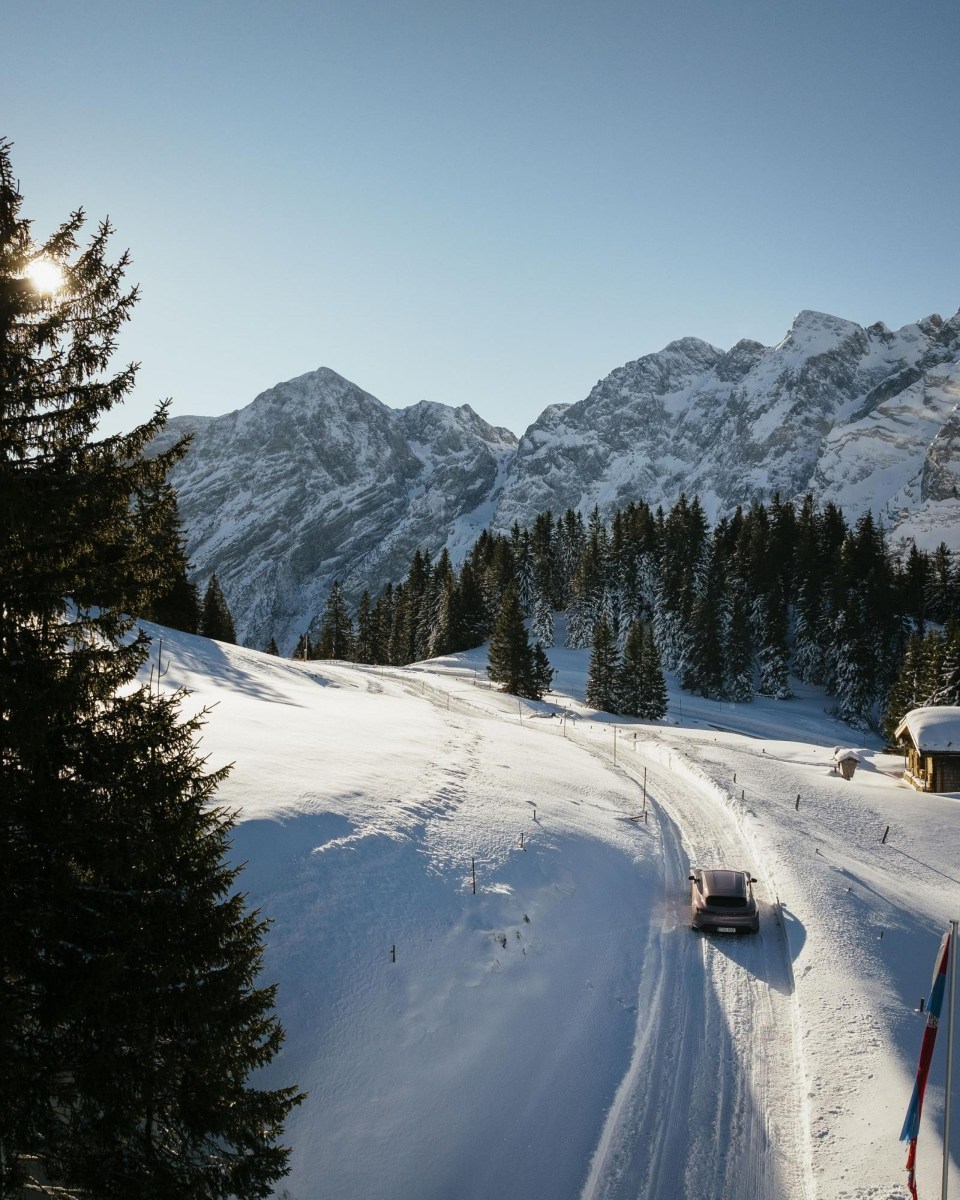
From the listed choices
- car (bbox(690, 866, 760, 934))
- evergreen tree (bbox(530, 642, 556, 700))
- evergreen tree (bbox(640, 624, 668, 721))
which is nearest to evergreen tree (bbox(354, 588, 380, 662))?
evergreen tree (bbox(530, 642, 556, 700))

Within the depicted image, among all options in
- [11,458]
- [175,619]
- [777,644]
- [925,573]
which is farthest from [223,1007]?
[925,573]

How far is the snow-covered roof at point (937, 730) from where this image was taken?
3275cm

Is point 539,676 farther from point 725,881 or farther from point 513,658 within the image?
point 725,881

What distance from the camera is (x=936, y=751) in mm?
32844

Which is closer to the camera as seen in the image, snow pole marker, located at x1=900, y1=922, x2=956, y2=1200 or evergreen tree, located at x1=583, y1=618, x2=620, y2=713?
snow pole marker, located at x1=900, y1=922, x2=956, y2=1200

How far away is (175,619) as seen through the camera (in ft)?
193

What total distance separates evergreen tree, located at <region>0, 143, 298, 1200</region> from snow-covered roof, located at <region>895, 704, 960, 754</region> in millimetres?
35167

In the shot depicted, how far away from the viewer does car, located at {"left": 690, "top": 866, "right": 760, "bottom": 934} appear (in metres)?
15.8

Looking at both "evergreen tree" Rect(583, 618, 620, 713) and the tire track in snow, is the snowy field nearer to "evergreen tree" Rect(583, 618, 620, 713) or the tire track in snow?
the tire track in snow

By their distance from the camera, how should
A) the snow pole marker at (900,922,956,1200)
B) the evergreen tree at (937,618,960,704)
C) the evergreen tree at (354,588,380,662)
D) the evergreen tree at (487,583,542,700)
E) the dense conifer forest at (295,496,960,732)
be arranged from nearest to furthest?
the snow pole marker at (900,922,956,1200), the evergreen tree at (937,618,960,704), the evergreen tree at (487,583,542,700), the dense conifer forest at (295,496,960,732), the evergreen tree at (354,588,380,662)

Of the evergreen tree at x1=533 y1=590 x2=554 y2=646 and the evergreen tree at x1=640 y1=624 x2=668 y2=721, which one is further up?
the evergreen tree at x1=533 y1=590 x2=554 y2=646

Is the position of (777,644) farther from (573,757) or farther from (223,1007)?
(223,1007)

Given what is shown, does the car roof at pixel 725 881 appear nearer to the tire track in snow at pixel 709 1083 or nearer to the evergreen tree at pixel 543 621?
the tire track in snow at pixel 709 1083

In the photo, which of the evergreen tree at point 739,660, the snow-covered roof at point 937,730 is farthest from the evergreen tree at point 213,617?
the snow-covered roof at point 937,730
